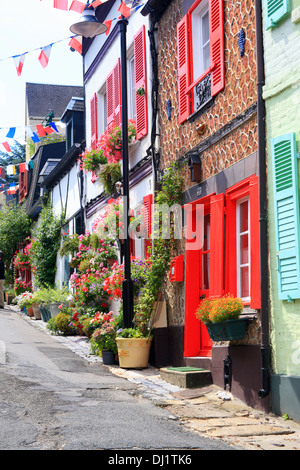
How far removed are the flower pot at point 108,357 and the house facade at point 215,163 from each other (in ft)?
3.14

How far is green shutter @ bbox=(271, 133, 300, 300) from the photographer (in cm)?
614

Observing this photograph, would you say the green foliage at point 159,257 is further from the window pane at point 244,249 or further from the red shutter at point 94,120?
the red shutter at point 94,120

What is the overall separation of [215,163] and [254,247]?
1650mm

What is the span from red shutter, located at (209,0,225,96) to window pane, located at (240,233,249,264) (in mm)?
1845

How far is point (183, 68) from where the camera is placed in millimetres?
9188

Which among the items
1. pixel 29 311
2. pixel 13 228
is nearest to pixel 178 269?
pixel 29 311

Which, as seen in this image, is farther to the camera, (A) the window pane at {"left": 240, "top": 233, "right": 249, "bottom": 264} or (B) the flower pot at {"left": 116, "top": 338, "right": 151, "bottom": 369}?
(B) the flower pot at {"left": 116, "top": 338, "right": 151, "bottom": 369}

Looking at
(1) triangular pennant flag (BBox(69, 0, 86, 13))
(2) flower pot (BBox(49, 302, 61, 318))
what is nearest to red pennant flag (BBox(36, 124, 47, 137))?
(2) flower pot (BBox(49, 302, 61, 318))

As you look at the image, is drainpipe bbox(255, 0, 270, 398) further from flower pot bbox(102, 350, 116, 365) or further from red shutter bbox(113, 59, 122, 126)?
red shutter bbox(113, 59, 122, 126)

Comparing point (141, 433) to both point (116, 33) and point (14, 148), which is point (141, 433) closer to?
point (116, 33)

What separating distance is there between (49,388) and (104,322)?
348 centimetres

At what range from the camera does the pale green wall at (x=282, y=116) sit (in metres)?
6.19

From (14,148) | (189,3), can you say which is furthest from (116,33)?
(14,148)
